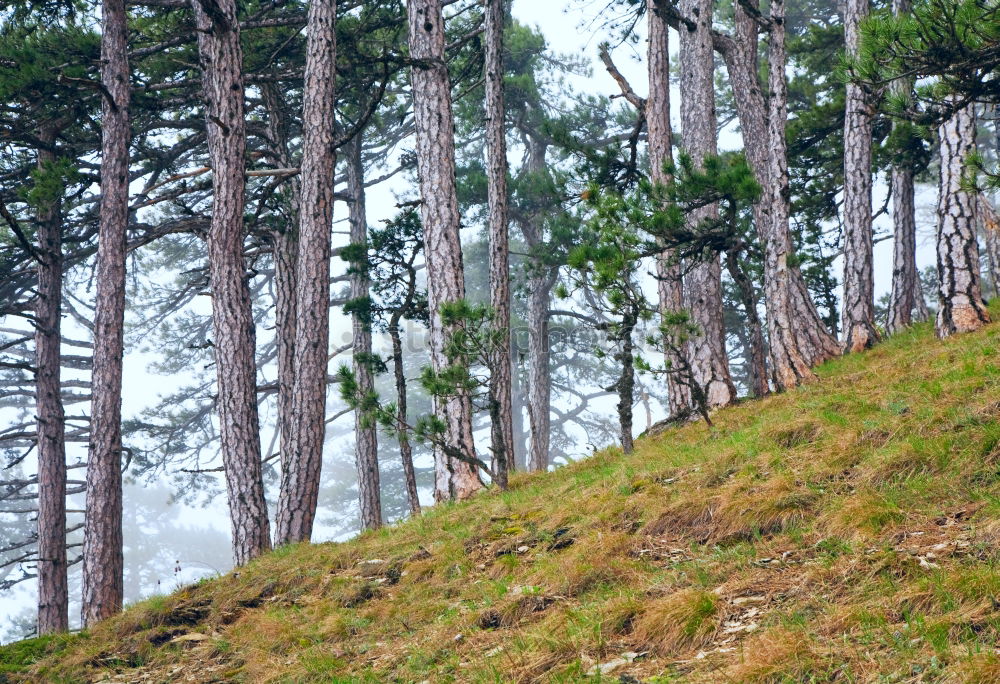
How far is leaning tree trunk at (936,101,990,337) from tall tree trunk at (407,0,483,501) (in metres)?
5.10

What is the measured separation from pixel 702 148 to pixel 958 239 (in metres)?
3.24

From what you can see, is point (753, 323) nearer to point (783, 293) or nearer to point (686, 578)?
point (783, 293)

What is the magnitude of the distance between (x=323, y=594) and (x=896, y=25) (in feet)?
16.5

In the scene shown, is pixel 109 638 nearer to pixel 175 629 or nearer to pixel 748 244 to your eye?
pixel 175 629

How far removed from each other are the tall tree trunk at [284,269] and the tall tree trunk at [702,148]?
17.9 ft

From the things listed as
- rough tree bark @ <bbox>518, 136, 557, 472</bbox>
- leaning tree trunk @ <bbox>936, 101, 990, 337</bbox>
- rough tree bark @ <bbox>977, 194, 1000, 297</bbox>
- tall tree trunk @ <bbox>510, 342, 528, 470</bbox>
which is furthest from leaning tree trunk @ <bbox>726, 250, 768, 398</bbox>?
tall tree trunk @ <bbox>510, 342, 528, 470</bbox>

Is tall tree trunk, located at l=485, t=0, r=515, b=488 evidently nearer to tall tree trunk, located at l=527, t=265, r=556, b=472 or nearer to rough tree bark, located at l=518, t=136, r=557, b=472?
rough tree bark, located at l=518, t=136, r=557, b=472

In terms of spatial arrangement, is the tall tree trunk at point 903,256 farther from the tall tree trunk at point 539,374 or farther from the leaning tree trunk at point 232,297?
the leaning tree trunk at point 232,297

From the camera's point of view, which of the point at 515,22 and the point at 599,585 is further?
the point at 515,22

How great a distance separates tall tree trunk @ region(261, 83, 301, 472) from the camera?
11.8 metres

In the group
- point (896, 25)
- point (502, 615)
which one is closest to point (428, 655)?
point (502, 615)

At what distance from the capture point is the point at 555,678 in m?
3.37

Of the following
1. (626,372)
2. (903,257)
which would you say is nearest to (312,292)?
(626,372)

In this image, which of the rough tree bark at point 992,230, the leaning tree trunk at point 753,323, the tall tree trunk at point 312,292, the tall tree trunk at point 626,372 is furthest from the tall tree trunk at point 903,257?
the tall tree trunk at point 312,292
